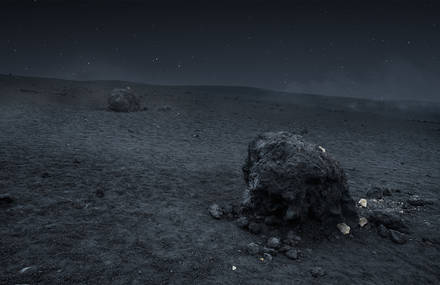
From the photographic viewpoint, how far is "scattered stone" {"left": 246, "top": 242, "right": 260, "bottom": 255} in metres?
4.22

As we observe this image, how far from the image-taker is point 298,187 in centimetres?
495

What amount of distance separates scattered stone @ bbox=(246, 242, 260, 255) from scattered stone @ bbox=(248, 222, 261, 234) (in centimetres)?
49

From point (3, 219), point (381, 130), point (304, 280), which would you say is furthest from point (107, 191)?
point (381, 130)

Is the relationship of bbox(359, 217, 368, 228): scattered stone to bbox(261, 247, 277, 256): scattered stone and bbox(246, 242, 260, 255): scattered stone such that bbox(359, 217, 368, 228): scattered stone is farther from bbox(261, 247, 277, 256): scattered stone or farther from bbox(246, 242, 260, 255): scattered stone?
bbox(246, 242, 260, 255): scattered stone

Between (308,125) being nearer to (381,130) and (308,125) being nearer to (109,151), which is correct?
(381,130)

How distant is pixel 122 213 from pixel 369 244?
494 centimetres

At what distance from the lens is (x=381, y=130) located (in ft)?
73.1

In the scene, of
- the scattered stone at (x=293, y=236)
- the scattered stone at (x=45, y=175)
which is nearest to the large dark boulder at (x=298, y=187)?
the scattered stone at (x=293, y=236)

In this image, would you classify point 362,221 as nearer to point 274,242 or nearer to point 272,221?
point 272,221

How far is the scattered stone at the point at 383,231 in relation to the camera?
512cm

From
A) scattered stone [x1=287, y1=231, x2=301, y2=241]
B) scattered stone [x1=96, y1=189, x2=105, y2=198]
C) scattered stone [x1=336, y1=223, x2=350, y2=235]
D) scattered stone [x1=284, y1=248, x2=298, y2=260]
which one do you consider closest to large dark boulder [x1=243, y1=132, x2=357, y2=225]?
scattered stone [x1=336, y1=223, x2=350, y2=235]

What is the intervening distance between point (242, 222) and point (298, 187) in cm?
133

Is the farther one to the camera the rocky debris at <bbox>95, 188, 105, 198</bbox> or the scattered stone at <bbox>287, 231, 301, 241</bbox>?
the rocky debris at <bbox>95, 188, 105, 198</bbox>

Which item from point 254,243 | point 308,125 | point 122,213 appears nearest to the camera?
point 254,243
